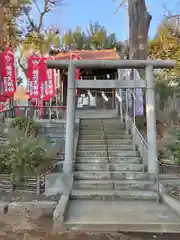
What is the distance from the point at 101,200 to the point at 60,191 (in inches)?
44.6

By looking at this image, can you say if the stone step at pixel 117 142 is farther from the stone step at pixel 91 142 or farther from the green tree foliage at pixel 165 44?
the green tree foliage at pixel 165 44

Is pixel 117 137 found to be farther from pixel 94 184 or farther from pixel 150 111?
pixel 94 184

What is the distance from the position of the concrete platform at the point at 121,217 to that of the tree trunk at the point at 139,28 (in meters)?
7.47

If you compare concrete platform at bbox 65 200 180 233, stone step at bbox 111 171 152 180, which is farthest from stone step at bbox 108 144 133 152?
concrete platform at bbox 65 200 180 233

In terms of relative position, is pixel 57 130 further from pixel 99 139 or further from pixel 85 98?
pixel 85 98

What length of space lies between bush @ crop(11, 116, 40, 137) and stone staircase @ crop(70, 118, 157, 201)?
5.28 ft

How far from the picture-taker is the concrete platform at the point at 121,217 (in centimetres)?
554

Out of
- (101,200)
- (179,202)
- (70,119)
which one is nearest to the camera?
(179,202)

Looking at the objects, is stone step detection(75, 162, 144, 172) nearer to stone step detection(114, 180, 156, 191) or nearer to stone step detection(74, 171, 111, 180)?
stone step detection(74, 171, 111, 180)

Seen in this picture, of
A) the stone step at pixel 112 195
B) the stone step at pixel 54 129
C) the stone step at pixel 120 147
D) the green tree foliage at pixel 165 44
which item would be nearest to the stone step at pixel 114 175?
the stone step at pixel 112 195

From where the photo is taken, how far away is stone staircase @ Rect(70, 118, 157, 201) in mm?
7496

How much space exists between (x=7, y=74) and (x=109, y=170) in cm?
648

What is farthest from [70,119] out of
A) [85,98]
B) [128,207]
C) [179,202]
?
[85,98]

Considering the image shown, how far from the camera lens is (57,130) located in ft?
36.1
